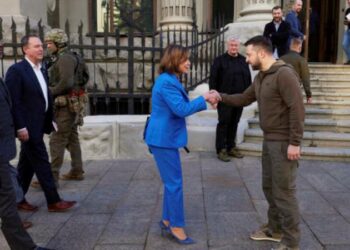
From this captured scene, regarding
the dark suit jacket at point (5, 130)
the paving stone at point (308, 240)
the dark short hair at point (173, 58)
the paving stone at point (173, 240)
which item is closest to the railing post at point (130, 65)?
the paving stone at point (173, 240)

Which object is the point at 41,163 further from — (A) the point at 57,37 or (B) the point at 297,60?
(B) the point at 297,60

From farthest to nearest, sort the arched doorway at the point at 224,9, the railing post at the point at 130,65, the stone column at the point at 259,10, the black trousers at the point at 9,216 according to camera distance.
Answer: the arched doorway at the point at 224,9
the stone column at the point at 259,10
the railing post at the point at 130,65
the black trousers at the point at 9,216

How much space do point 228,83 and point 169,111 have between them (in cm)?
346

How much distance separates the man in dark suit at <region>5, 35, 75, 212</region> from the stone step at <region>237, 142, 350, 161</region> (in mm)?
3667

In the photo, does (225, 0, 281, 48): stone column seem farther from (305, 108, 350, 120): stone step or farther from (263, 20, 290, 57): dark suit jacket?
(305, 108, 350, 120): stone step

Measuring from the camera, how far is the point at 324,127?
7.90m

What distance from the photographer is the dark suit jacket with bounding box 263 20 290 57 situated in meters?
8.48

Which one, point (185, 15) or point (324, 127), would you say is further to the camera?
point (185, 15)

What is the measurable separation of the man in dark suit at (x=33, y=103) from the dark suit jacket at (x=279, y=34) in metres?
5.08

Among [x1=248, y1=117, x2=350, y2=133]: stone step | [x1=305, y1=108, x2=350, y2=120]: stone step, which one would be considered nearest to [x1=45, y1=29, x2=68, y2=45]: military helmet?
[x1=248, y1=117, x2=350, y2=133]: stone step

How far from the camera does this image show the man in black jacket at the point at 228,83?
7.09 m

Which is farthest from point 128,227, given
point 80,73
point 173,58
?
point 80,73

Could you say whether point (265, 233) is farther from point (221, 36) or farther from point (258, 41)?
point (221, 36)

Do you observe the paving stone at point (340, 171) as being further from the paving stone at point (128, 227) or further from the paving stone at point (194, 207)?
the paving stone at point (128, 227)
